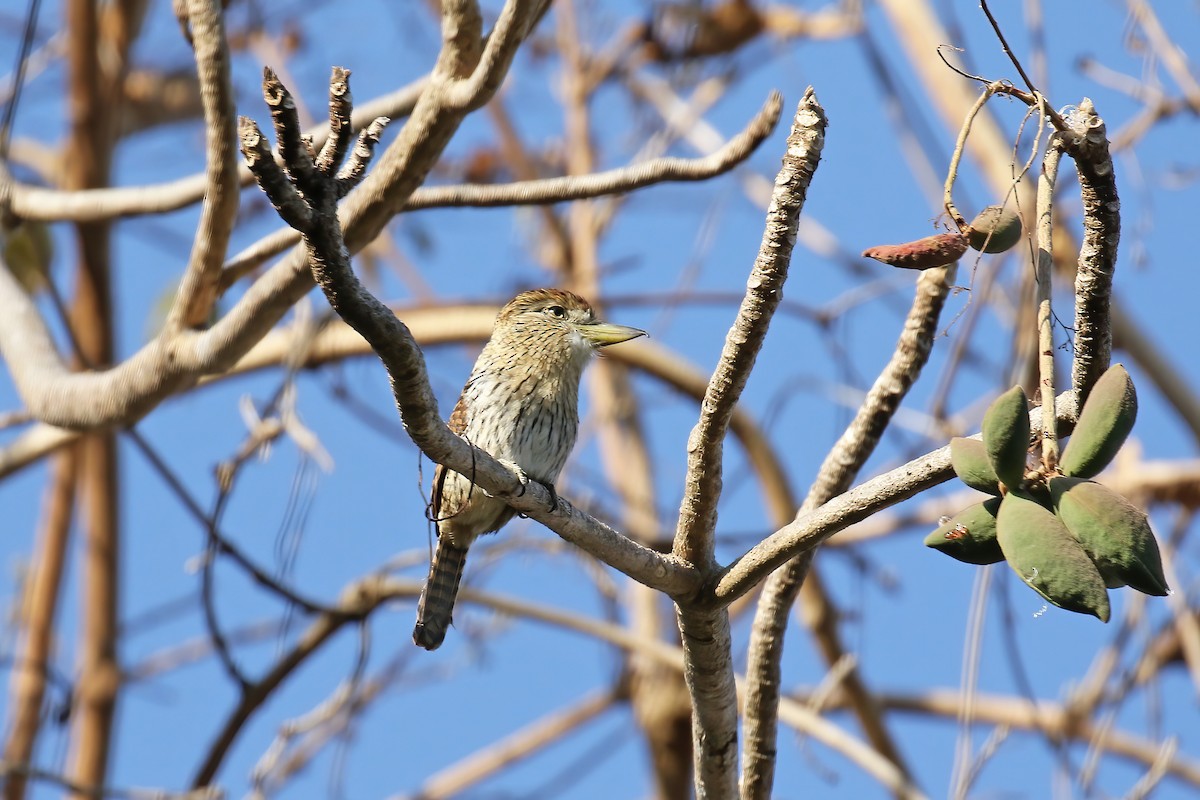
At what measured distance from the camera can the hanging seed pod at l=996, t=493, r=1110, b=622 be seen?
1371 millimetres

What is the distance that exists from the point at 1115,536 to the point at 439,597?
105 inches

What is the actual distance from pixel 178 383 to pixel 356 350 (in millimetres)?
1539

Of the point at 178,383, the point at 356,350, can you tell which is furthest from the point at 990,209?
Answer: the point at 356,350

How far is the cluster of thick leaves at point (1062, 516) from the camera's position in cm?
137

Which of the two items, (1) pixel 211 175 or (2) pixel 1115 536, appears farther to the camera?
(1) pixel 211 175

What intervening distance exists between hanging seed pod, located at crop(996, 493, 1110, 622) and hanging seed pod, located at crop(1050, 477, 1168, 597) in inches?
0.6

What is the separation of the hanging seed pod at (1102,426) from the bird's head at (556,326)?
2.45 m

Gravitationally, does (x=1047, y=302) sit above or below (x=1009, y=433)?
above

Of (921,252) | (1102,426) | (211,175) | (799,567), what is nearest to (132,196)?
(211,175)

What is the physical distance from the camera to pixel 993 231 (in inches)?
65.1

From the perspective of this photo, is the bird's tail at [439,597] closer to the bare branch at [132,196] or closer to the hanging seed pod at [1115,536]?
the bare branch at [132,196]

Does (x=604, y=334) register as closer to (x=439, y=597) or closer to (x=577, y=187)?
(x=439, y=597)

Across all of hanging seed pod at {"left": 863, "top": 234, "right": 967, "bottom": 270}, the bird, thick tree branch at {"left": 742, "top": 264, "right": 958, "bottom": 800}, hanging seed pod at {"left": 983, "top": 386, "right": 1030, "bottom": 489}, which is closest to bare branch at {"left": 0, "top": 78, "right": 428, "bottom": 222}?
the bird

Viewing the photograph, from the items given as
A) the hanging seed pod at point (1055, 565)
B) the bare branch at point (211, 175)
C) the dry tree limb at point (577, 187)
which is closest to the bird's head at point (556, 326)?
the dry tree limb at point (577, 187)
